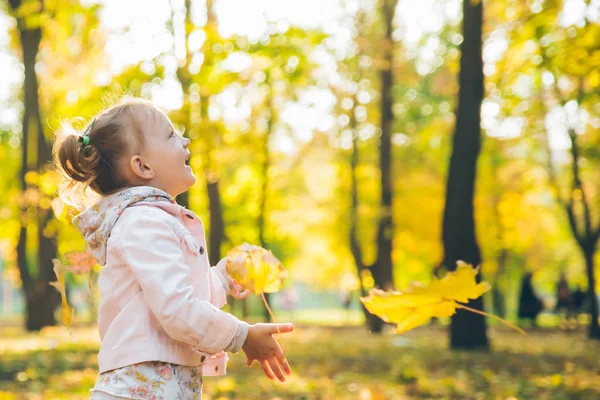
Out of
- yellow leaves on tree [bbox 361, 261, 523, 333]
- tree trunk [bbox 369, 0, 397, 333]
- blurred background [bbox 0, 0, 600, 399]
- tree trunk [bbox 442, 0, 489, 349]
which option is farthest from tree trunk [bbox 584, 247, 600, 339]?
yellow leaves on tree [bbox 361, 261, 523, 333]

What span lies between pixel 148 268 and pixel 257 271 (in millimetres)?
480

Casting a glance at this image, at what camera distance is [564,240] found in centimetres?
4166

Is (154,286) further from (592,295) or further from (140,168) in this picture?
(592,295)

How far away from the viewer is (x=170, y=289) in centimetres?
224

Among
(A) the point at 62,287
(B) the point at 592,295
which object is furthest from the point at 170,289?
(B) the point at 592,295

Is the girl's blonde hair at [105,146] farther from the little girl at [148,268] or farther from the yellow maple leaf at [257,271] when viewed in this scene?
the yellow maple leaf at [257,271]

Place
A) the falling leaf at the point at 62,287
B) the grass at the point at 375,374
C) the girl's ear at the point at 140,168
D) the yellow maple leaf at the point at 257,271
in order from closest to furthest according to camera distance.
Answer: the girl's ear at the point at 140,168 → the yellow maple leaf at the point at 257,271 → the falling leaf at the point at 62,287 → the grass at the point at 375,374

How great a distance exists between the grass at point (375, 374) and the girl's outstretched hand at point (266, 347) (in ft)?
11.8

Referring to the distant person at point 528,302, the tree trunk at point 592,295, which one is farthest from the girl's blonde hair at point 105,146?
the distant person at point 528,302

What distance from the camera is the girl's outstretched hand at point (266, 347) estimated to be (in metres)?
2.36

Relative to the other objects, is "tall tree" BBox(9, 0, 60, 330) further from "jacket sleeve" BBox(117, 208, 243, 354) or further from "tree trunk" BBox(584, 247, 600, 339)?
"jacket sleeve" BBox(117, 208, 243, 354)

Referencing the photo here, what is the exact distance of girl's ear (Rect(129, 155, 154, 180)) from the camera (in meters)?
2.49

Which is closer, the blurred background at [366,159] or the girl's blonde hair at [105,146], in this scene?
the girl's blonde hair at [105,146]

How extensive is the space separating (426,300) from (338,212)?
23.7 metres
